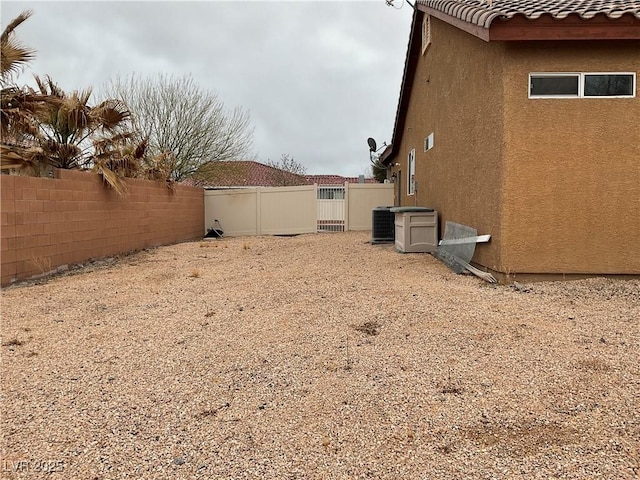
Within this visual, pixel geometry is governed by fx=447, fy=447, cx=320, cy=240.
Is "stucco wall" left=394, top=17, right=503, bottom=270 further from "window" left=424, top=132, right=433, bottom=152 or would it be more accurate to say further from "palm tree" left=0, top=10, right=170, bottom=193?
"palm tree" left=0, top=10, right=170, bottom=193

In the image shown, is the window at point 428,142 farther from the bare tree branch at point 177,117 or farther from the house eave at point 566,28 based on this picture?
the bare tree branch at point 177,117

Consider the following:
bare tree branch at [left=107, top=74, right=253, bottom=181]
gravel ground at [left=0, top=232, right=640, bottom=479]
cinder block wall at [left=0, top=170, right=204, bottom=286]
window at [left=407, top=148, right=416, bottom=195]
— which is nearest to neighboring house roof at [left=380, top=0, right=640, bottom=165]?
gravel ground at [left=0, top=232, right=640, bottom=479]

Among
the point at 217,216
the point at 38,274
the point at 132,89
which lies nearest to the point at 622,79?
the point at 38,274

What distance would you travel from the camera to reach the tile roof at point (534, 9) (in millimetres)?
5994

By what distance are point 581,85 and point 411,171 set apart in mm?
7743

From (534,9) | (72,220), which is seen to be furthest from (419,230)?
(72,220)

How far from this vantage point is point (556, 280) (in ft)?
21.4

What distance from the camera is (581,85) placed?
6.39m

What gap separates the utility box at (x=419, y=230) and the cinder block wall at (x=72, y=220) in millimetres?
7134

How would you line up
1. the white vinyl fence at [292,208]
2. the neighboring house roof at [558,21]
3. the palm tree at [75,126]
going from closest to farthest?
1. the neighboring house roof at [558,21]
2. the palm tree at [75,126]
3. the white vinyl fence at [292,208]

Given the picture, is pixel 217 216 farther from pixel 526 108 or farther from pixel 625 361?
pixel 625 361

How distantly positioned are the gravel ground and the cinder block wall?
159cm

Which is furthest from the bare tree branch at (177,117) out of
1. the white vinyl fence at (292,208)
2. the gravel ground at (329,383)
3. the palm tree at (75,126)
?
the gravel ground at (329,383)

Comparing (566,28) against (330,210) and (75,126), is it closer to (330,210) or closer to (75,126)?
(75,126)
